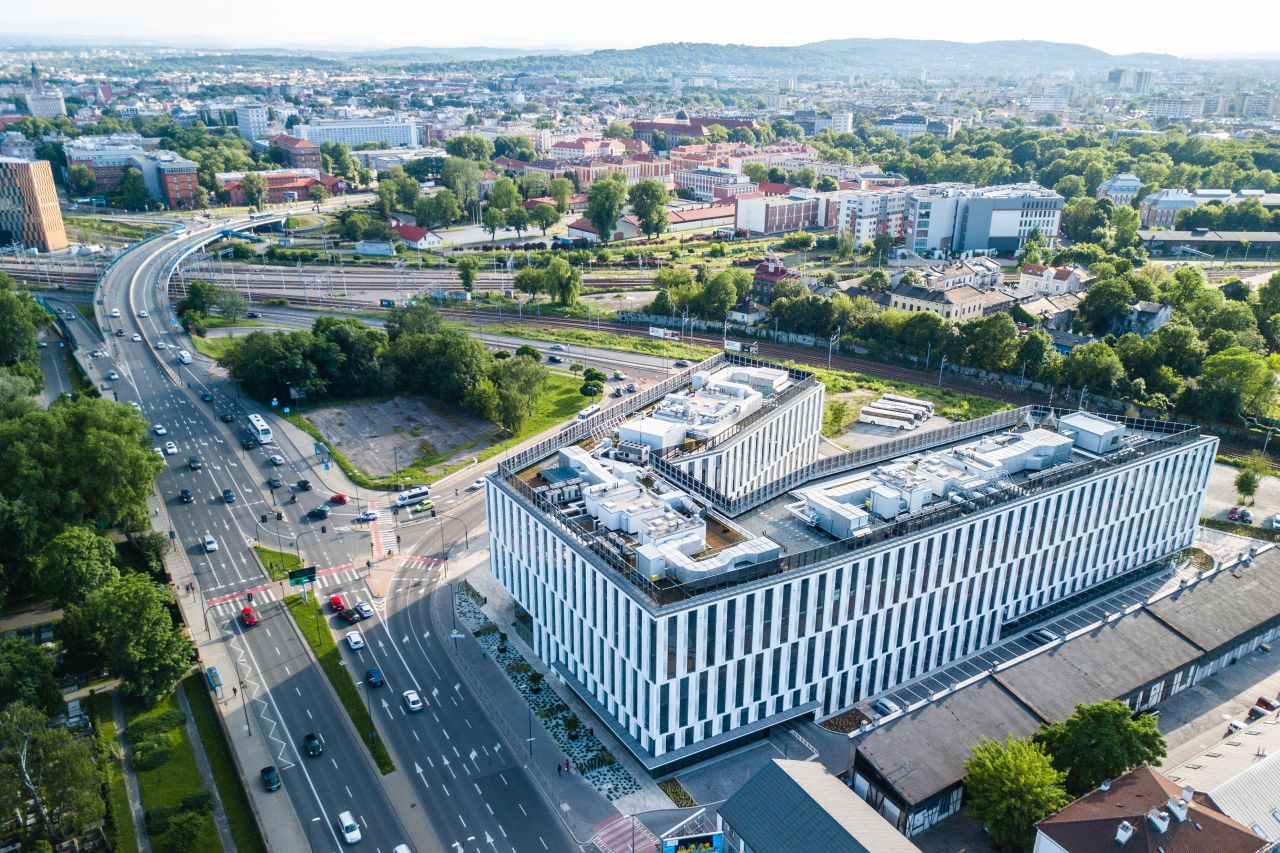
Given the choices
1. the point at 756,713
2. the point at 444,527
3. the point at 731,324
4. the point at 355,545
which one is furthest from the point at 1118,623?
the point at 731,324

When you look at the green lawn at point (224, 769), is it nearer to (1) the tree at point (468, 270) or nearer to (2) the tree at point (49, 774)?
(2) the tree at point (49, 774)

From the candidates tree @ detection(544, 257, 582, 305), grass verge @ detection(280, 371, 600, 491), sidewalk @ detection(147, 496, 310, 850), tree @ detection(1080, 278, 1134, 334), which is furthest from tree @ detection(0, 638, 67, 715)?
tree @ detection(1080, 278, 1134, 334)

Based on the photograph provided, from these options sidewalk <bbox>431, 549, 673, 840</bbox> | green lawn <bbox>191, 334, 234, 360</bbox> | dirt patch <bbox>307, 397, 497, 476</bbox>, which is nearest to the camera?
sidewalk <bbox>431, 549, 673, 840</bbox>

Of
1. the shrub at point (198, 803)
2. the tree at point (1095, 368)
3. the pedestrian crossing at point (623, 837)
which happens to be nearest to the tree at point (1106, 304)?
the tree at point (1095, 368)

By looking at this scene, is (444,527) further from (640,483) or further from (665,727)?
(665,727)

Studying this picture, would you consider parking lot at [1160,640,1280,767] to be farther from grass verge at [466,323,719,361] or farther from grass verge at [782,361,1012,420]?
grass verge at [466,323,719,361]
